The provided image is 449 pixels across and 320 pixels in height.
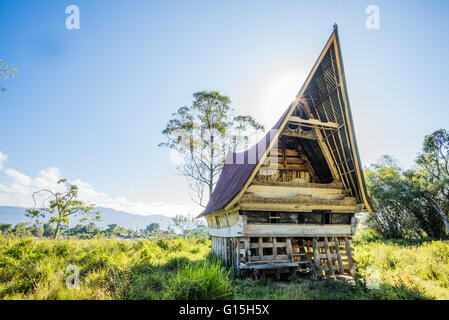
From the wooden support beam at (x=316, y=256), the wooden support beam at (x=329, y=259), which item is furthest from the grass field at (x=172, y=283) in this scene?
the wooden support beam at (x=329, y=259)

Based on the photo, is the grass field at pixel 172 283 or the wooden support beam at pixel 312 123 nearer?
the grass field at pixel 172 283

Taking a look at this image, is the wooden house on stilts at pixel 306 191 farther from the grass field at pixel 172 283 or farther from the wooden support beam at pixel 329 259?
the grass field at pixel 172 283

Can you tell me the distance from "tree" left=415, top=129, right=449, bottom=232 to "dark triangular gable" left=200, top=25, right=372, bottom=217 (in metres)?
19.8

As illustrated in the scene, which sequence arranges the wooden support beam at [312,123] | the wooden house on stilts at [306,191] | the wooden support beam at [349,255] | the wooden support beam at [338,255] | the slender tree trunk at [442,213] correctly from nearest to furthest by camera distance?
the wooden house on stilts at [306,191]
the wooden support beam at [312,123]
the wooden support beam at [338,255]
the wooden support beam at [349,255]
the slender tree trunk at [442,213]

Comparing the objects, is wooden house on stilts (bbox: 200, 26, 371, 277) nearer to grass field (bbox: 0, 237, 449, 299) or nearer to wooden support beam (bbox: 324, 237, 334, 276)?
wooden support beam (bbox: 324, 237, 334, 276)

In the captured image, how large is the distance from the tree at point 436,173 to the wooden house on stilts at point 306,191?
19.8m

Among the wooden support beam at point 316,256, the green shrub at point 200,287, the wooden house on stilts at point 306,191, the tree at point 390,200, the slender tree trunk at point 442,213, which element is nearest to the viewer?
the green shrub at point 200,287

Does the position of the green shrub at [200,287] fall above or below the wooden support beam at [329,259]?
above

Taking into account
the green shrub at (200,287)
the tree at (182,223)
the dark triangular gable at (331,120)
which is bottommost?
the tree at (182,223)

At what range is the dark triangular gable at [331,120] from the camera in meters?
6.99

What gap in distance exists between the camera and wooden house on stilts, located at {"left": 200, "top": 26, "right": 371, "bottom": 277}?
739 centimetres
